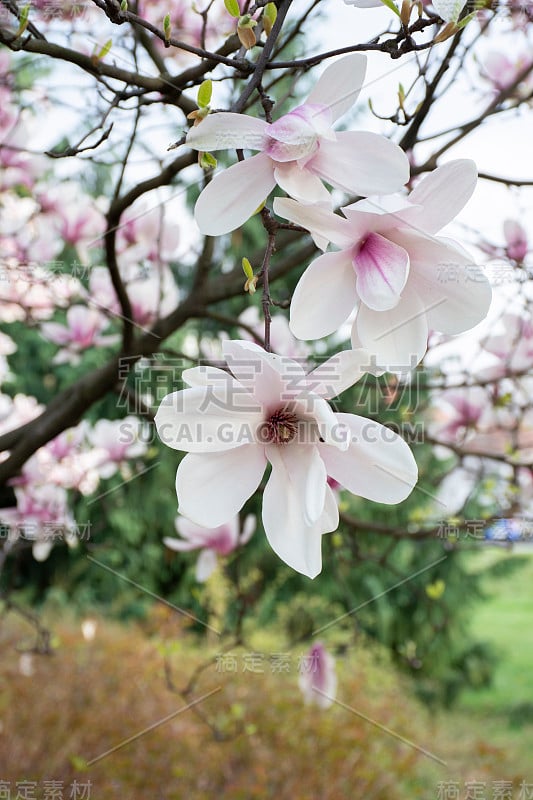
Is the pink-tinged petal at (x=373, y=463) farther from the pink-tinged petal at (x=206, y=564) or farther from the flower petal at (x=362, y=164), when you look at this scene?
the pink-tinged petal at (x=206, y=564)

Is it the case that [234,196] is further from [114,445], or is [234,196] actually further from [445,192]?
[114,445]

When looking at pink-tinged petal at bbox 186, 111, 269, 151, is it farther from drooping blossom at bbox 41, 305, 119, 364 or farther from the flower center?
drooping blossom at bbox 41, 305, 119, 364

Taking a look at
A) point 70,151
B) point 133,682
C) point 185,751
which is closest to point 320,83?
point 70,151

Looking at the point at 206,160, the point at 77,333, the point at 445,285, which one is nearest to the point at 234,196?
the point at 206,160

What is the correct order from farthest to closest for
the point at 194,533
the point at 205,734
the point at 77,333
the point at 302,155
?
the point at 205,734, the point at 77,333, the point at 194,533, the point at 302,155

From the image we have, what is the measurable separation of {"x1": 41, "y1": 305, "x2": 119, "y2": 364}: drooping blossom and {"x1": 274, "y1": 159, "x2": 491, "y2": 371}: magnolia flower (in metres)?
0.87

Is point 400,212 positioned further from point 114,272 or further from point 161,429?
point 114,272

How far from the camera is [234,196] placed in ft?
1.26

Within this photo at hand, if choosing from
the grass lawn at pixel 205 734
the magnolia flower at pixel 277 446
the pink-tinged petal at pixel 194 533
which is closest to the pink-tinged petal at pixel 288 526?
the magnolia flower at pixel 277 446

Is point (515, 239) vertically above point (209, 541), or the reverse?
point (515, 239)

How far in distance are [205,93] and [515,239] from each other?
71 centimetres

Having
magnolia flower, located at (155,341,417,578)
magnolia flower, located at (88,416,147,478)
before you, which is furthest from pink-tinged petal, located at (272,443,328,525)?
magnolia flower, located at (88,416,147,478)

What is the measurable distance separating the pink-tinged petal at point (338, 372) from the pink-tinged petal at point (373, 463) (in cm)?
2

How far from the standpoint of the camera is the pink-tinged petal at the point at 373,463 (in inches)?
15.6
